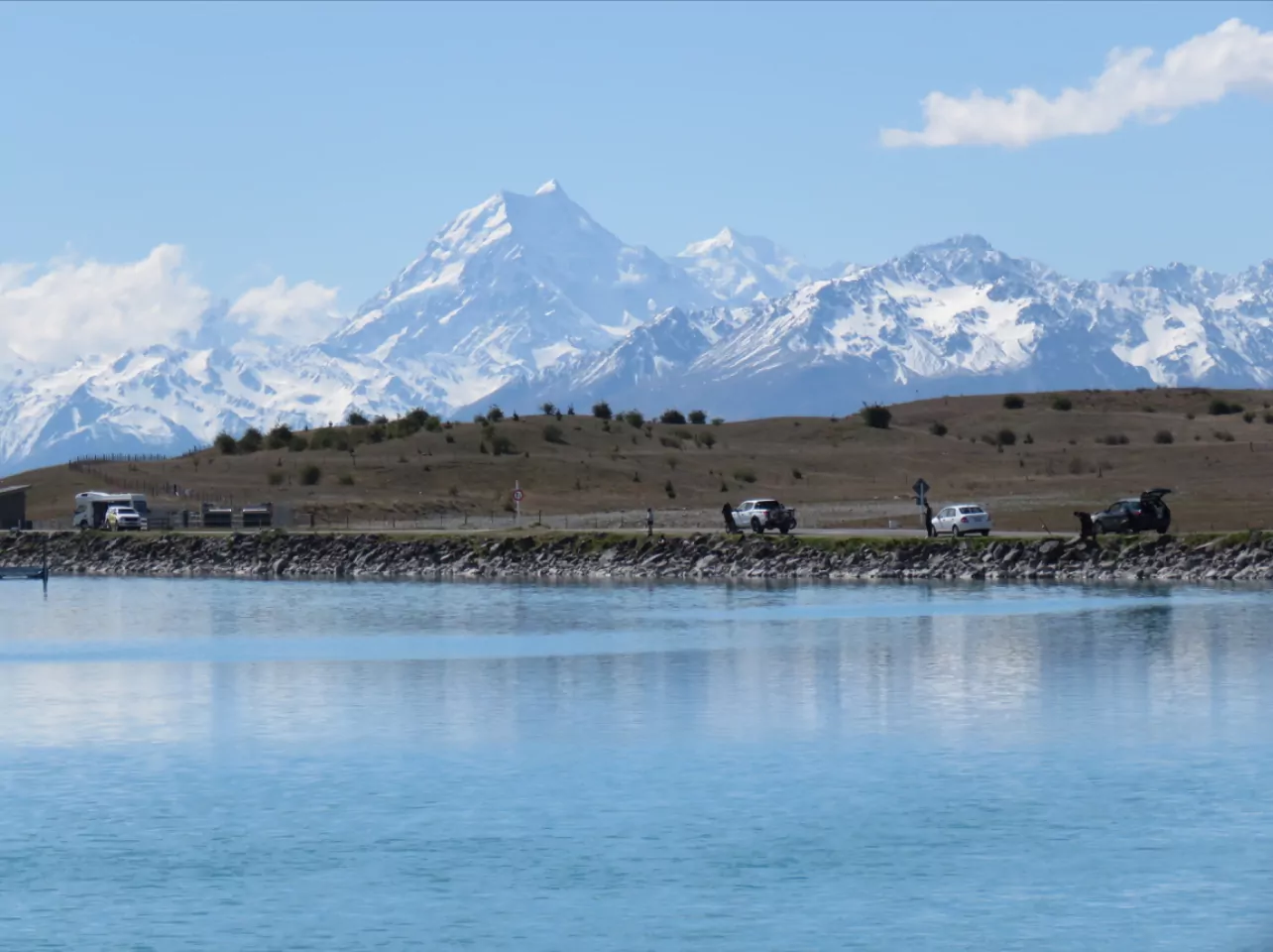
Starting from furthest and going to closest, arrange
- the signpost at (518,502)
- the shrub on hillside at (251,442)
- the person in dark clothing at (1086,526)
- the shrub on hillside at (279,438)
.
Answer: the shrub on hillside at (251,442) → the shrub on hillside at (279,438) → the signpost at (518,502) → the person in dark clothing at (1086,526)

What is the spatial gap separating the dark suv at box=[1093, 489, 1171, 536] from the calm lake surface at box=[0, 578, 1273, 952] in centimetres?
2171

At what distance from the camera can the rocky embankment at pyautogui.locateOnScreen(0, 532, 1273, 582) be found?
85438 mm

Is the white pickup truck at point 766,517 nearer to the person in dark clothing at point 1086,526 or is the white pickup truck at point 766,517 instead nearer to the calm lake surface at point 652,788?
the person in dark clothing at point 1086,526

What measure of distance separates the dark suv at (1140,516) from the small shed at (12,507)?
234 feet

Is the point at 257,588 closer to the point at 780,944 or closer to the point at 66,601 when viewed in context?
the point at 66,601

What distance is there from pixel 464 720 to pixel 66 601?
4786 cm

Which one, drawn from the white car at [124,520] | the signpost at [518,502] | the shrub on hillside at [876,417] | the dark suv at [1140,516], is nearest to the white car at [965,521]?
the dark suv at [1140,516]

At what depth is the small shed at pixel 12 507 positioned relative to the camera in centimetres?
13200

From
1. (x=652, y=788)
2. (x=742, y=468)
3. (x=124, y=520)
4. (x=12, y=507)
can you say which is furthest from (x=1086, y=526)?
(x=12, y=507)

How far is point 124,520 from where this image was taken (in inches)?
4884

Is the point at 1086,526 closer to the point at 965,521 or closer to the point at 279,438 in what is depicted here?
the point at 965,521

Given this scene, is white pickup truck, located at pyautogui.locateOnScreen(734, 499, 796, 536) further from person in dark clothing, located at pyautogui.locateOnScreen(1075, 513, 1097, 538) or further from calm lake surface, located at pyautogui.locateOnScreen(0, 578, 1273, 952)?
calm lake surface, located at pyautogui.locateOnScreen(0, 578, 1273, 952)

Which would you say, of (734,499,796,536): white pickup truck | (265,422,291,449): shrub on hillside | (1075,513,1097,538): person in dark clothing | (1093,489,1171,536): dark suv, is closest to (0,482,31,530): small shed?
(265,422,291,449): shrub on hillside

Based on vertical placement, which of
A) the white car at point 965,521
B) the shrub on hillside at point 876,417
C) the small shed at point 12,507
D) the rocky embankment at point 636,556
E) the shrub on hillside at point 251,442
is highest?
the shrub on hillside at point 876,417
